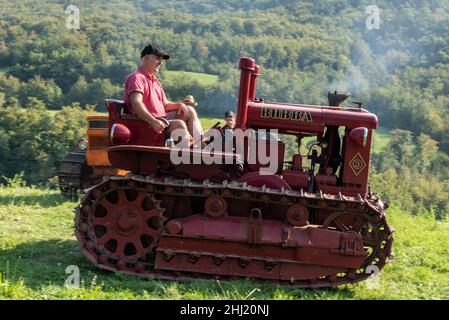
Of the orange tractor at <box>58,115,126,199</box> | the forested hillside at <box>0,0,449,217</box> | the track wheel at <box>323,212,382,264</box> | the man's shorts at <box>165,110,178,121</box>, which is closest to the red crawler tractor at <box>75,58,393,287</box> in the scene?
the track wheel at <box>323,212,382,264</box>

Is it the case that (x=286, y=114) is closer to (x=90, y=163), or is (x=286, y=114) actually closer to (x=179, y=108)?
(x=179, y=108)

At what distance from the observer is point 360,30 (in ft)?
299

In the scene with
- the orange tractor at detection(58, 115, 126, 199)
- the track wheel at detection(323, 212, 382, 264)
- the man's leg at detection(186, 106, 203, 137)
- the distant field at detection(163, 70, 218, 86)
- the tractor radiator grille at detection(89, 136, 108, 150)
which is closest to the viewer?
the track wheel at detection(323, 212, 382, 264)

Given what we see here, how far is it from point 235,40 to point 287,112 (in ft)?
261

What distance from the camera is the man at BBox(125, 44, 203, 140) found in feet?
22.9

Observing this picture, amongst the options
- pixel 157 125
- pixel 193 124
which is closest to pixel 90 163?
pixel 193 124

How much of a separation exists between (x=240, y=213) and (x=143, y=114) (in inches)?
65.8

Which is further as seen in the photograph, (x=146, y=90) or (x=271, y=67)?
(x=271, y=67)

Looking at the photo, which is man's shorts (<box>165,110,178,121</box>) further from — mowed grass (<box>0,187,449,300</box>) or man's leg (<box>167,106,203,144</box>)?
mowed grass (<box>0,187,449,300</box>)

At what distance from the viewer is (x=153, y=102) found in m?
7.32

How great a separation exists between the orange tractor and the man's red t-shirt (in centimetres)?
630

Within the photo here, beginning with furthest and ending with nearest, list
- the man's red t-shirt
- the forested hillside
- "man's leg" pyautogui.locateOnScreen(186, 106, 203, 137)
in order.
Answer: the forested hillside, "man's leg" pyautogui.locateOnScreen(186, 106, 203, 137), the man's red t-shirt

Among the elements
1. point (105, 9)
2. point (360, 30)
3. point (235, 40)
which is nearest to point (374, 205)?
point (235, 40)

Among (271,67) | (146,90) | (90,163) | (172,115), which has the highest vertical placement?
(271,67)
